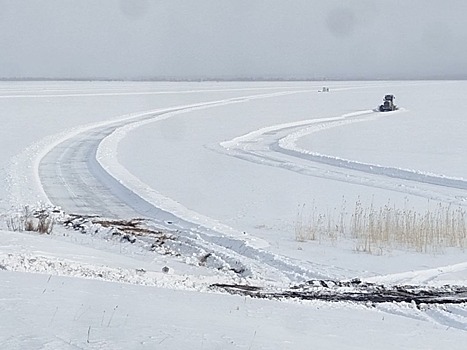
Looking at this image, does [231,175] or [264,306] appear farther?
[231,175]

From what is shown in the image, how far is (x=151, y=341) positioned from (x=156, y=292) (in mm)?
2466

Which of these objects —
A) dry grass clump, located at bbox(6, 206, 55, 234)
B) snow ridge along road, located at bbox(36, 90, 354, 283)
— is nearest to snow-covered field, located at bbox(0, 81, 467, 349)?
snow ridge along road, located at bbox(36, 90, 354, 283)

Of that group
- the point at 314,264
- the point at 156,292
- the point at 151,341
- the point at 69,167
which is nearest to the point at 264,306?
the point at 156,292

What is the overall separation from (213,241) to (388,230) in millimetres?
3069

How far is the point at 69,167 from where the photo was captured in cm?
2538

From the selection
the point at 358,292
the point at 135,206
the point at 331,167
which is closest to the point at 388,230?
the point at 358,292

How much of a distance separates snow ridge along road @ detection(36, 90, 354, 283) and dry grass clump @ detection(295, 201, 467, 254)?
62.2 inches

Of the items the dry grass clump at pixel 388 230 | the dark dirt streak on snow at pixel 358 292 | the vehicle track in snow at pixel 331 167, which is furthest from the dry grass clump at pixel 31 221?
the vehicle track in snow at pixel 331 167

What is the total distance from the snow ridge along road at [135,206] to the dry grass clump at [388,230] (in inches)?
62.2

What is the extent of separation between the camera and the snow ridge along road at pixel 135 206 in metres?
11.6

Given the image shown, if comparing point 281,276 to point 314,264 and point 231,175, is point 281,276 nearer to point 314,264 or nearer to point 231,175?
point 314,264

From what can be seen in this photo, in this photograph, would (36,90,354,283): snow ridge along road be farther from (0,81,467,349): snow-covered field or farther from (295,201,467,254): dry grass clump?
(295,201,467,254): dry grass clump

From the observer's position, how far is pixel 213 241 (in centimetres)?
1353

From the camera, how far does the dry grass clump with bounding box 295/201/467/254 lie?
13.1 m
